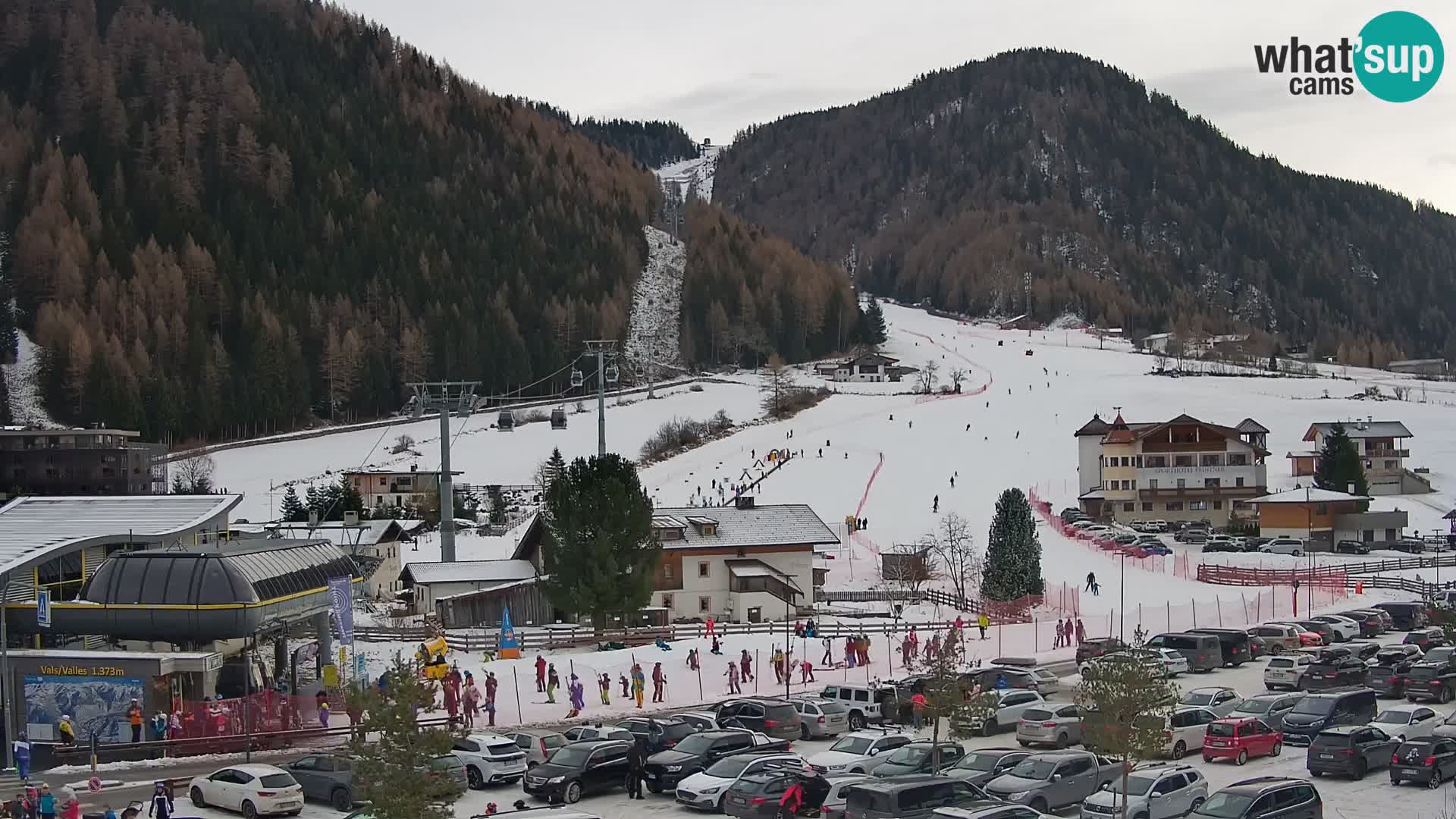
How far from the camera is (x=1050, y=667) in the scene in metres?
37.3

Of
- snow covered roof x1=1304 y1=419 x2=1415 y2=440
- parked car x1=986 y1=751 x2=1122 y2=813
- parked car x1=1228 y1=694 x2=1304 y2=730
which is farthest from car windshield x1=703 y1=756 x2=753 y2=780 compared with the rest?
snow covered roof x1=1304 y1=419 x2=1415 y2=440

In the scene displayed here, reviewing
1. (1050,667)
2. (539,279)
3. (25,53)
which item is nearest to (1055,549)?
(1050,667)

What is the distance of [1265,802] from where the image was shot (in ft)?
66.8

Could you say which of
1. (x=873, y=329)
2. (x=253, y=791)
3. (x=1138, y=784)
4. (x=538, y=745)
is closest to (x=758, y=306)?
(x=873, y=329)

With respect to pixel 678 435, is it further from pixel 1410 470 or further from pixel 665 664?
pixel 665 664

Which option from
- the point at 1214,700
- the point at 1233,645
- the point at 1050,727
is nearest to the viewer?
the point at 1050,727

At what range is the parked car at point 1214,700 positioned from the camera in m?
28.6

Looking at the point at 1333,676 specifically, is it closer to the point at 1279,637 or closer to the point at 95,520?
the point at 1279,637

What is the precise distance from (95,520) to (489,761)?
18.9m

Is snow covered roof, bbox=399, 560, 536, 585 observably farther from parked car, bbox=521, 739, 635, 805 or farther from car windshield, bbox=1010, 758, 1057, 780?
car windshield, bbox=1010, 758, 1057, 780

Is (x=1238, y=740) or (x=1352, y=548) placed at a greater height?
(x=1352, y=548)

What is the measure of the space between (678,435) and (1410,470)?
148 feet

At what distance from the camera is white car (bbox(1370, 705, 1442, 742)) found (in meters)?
25.8

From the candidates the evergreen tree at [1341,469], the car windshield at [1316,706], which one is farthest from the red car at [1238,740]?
the evergreen tree at [1341,469]
